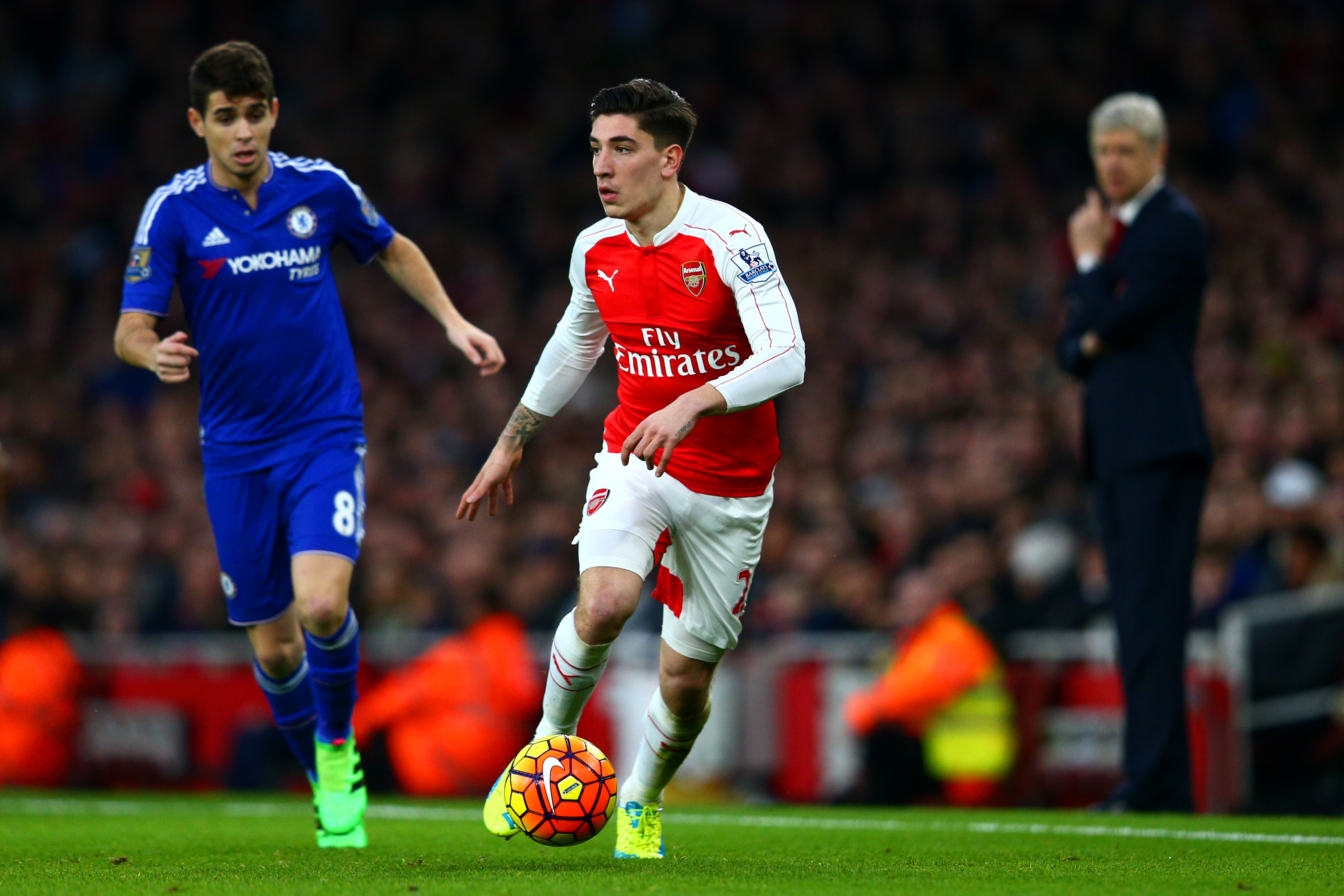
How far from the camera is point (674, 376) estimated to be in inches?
214

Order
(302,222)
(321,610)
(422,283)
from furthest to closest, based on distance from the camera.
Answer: (422,283) → (302,222) → (321,610)

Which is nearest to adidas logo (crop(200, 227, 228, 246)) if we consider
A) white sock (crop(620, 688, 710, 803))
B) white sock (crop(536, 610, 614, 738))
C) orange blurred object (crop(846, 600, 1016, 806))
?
white sock (crop(536, 610, 614, 738))

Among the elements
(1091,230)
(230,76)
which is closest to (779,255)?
(1091,230)

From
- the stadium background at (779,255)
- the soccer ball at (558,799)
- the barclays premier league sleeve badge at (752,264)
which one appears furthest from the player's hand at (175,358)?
the stadium background at (779,255)

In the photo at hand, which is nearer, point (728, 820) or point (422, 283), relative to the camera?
point (422, 283)

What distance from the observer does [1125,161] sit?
7.52 m

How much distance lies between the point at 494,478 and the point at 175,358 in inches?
41.1

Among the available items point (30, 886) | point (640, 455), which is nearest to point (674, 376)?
point (640, 455)

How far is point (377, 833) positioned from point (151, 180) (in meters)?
14.8

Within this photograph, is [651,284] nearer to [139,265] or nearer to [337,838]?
[139,265]

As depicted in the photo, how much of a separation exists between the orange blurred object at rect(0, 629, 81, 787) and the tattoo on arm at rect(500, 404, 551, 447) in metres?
8.11

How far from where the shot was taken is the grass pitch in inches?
→ 184

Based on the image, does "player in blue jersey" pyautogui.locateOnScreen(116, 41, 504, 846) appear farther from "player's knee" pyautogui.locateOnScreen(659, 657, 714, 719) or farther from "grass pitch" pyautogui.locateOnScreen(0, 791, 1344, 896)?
"player's knee" pyautogui.locateOnScreen(659, 657, 714, 719)

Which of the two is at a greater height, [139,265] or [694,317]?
[139,265]
